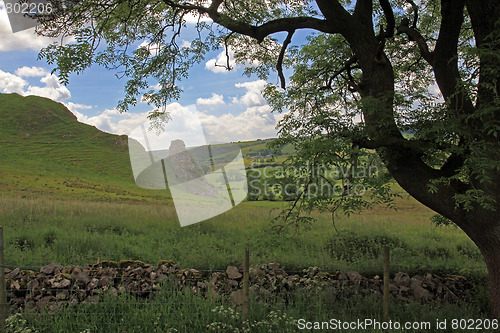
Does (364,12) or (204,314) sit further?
(364,12)

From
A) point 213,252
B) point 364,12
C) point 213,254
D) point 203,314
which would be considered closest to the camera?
point 203,314

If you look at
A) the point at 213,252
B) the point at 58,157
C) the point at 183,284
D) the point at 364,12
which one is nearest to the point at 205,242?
the point at 213,252

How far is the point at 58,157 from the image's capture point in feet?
237

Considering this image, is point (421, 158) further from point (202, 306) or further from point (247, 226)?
point (247, 226)

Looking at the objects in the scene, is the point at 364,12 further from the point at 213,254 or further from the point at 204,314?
the point at 213,254

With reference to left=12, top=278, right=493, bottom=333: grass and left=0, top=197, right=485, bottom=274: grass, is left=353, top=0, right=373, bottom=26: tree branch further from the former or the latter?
left=12, top=278, right=493, bottom=333: grass

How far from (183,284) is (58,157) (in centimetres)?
7689

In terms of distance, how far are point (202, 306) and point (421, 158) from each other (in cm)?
639

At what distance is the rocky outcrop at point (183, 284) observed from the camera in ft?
22.9

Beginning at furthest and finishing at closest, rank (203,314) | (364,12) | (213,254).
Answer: (213,254), (364,12), (203,314)

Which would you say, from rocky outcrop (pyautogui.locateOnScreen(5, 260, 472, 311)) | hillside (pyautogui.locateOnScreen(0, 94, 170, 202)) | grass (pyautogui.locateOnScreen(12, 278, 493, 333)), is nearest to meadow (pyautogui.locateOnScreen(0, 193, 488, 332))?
grass (pyautogui.locateOnScreen(12, 278, 493, 333))

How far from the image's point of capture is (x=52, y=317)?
616 centimetres

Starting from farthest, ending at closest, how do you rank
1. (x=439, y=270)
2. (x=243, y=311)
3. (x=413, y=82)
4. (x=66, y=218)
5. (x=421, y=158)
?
(x=66, y=218)
(x=413, y=82)
(x=439, y=270)
(x=421, y=158)
(x=243, y=311)

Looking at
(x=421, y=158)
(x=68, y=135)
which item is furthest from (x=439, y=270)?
(x=68, y=135)
